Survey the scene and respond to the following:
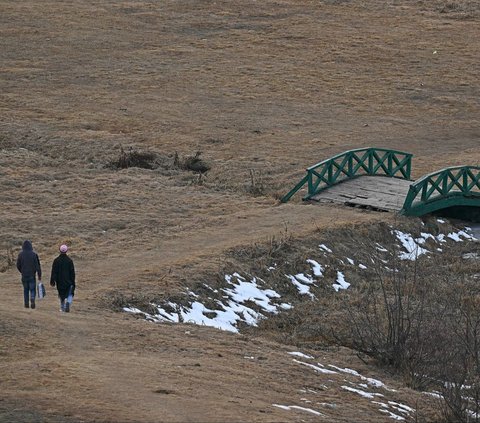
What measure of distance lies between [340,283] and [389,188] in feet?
22.8

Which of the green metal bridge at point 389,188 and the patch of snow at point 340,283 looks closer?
the patch of snow at point 340,283

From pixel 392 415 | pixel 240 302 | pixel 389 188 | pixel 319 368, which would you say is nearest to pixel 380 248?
pixel 389 188

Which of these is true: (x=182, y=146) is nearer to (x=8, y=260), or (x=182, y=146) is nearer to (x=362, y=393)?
(x=8, y=260)

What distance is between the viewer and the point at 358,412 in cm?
1666

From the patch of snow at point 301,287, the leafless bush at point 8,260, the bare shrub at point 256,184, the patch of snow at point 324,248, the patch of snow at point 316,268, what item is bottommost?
the patch of snow at point 301,287

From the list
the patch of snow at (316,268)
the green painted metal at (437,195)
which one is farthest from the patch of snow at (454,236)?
the patch of snow at (316,268)

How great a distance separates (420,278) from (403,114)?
1831 cm

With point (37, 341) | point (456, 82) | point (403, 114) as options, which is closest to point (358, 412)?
point (37, 341)

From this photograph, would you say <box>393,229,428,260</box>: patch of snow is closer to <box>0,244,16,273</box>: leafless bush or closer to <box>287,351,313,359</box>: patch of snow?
<box>0,244,16,273</box>: leafless bush

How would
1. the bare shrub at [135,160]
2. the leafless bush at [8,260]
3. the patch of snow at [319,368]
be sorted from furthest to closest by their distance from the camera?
the bare shrub at [135,160], the leafless bush at [8,260], the patch of snow at [319,368]

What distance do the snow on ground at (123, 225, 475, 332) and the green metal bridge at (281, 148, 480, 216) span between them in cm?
378

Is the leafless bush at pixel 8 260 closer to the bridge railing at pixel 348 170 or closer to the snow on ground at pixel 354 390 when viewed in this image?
the snow on ground at pixel 354 390

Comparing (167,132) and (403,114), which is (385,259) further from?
(403,114)

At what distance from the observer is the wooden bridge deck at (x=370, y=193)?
1230 inches
